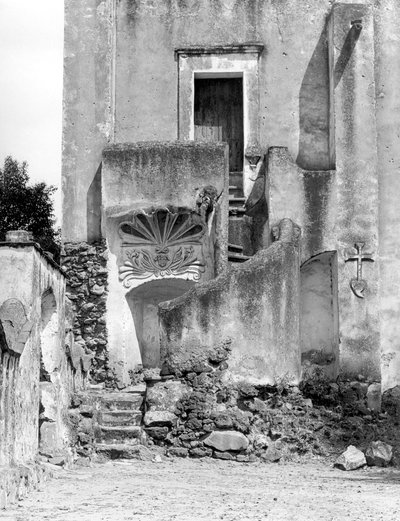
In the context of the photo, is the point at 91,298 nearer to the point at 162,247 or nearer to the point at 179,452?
the point at 162,247

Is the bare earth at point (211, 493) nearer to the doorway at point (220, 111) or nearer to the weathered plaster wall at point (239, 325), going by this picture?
the weathered plaster wall at point (239, 325)

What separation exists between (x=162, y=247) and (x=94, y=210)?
144 centimetres

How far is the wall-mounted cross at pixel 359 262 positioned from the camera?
1834 cm

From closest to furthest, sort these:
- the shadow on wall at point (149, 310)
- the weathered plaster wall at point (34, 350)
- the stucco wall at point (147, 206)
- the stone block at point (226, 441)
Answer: the weathered plaster wall at point (34, 350), the stone block at point (226, 441), the stucco wall at point (147, 206), the shadow on wall at point (149, 310)

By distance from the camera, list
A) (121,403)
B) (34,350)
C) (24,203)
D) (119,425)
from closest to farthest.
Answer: (34,350)
(119,425)
(121,403)
(24,203)

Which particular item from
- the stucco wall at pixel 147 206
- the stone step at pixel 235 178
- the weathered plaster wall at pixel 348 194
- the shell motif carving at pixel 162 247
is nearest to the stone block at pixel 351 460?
the weathered plaster wall at pixel 348 194

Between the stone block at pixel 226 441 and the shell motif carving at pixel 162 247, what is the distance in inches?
170

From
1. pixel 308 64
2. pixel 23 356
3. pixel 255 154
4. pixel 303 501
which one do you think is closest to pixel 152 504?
pixel 303 501

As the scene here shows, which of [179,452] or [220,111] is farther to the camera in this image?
[220,111]

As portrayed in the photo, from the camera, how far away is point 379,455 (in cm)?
1458

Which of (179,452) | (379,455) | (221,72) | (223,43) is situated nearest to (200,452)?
(179,452)

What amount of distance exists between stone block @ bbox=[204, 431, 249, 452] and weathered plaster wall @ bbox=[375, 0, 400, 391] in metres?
4.93

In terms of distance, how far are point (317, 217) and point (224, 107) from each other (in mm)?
3213

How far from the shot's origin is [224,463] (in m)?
14.5
